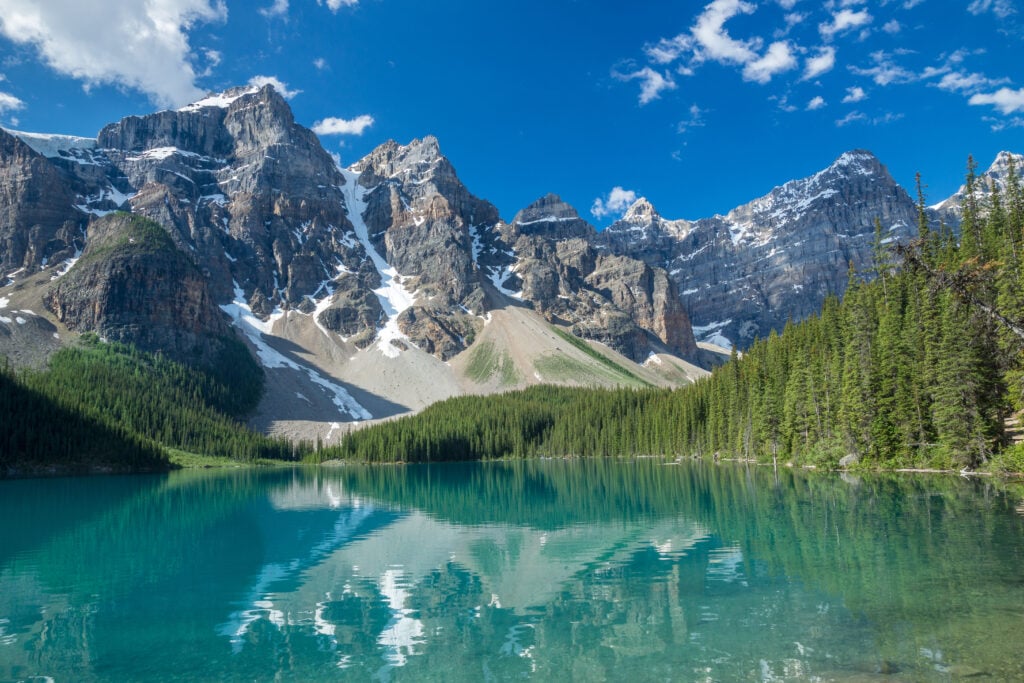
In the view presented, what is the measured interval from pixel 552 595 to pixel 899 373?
49121 millimetres

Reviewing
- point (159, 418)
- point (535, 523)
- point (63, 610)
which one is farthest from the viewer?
point (159, 418)

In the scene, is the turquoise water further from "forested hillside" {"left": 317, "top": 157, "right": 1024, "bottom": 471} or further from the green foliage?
the green foliage

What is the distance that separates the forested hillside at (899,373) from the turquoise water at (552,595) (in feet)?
27.8

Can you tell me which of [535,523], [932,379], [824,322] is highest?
[824,322]

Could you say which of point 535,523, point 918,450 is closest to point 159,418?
point 535,523

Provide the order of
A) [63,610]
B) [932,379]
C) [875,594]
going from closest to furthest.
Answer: [875,594]
[63,610]
[932,379]

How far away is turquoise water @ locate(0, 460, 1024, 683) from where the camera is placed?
15367 millimetres

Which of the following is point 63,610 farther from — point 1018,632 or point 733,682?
point 1018,632

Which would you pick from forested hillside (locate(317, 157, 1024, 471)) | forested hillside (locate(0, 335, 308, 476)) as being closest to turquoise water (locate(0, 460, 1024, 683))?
forested hillside (locate(317, 157, 1024, 471))

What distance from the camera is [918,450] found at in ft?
186

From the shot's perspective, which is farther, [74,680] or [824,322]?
[824,322]

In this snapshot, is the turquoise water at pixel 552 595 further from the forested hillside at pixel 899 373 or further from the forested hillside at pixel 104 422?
the forested hillside at pixel 104 422

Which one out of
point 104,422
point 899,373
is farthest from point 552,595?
point 104,422

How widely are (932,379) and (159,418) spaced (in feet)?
565
